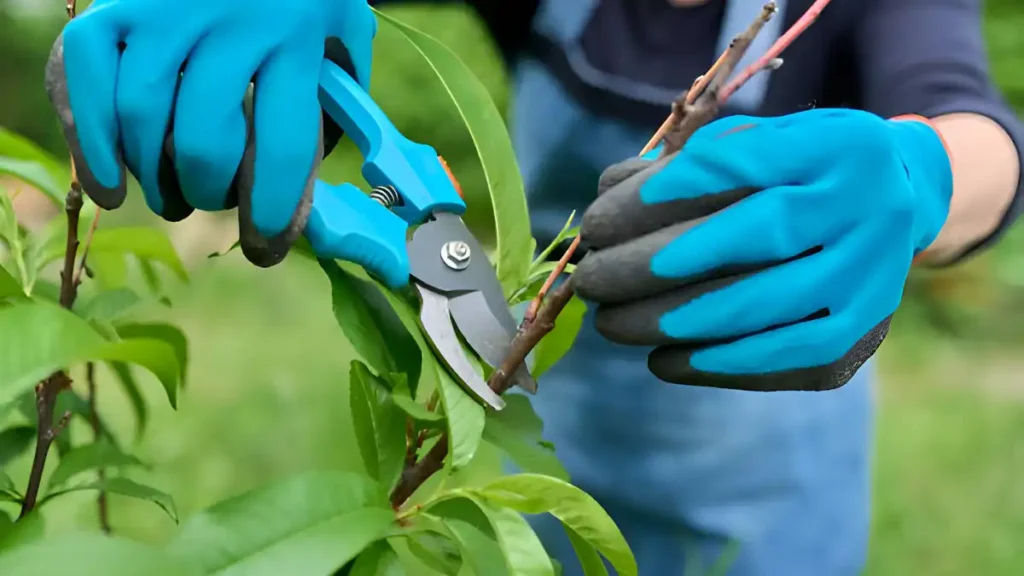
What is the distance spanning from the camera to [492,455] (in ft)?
3.34

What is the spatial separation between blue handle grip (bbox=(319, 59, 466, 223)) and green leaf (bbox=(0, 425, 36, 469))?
253 mm

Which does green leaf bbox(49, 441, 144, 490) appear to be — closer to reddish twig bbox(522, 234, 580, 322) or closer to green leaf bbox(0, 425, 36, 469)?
green leaf bbox(0, 425, 36, 469)

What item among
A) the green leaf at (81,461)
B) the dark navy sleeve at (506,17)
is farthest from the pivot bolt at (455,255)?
the dark navy sleeve at (506,17)

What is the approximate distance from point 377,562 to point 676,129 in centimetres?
24

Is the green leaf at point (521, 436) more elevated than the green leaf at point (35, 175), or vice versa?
the green leaf at point (35, 175)

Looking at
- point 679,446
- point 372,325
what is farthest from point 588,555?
point 679,446

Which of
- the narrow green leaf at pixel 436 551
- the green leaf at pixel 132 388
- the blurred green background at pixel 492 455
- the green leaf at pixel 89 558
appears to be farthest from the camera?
the blurred green background at pixel 492 455

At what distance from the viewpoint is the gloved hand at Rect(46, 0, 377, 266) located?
39cm

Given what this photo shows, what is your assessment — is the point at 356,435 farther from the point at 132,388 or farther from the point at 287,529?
the point at 132,388

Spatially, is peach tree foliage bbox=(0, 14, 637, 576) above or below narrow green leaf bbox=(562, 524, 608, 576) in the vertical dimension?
above

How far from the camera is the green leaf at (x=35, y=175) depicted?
18.4 inches

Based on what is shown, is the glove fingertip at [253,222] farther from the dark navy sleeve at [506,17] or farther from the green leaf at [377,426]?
the dark navy sleeve at [506,17]

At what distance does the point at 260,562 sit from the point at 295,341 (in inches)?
60.6

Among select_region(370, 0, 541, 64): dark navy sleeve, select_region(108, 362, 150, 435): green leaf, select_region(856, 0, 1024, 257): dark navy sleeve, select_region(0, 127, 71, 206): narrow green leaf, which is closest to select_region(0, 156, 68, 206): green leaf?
select_region(0, 127, 71, 206): narrow green leaf
